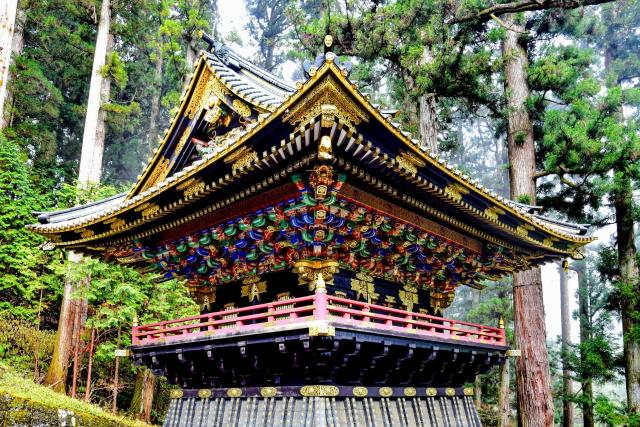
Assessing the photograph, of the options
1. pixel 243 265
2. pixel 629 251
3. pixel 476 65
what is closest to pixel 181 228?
pixel 243 265

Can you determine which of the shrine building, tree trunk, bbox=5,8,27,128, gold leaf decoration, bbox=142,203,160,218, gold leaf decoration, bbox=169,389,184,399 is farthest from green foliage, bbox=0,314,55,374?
gold leaf decoration, bbox=142,203,160,218

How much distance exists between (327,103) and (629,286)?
12.0m

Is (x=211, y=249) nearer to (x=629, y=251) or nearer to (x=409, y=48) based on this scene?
(x=409, y=48)

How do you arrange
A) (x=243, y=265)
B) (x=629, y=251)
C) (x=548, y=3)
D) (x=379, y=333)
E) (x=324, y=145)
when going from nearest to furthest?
1. (x=324, y=145)
2. (x=379, y=333)
3. (x=243, y=265)
4. (x=548, y=3)
5. (x=629, y=251)

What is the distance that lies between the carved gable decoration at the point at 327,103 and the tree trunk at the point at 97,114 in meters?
13.3

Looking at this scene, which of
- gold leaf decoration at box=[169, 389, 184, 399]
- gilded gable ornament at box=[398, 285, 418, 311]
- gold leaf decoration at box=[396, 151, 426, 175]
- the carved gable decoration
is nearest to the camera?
the carved gable decoration

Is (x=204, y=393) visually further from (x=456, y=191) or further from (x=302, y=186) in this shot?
(x=456, y=191)

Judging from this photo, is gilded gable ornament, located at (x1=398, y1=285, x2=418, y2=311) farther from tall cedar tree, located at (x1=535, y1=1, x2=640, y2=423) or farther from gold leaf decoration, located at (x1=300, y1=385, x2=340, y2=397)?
tall cedar tree, located at (x1=535, y1=1, x2=640, y2=423)

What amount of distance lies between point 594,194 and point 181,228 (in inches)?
444

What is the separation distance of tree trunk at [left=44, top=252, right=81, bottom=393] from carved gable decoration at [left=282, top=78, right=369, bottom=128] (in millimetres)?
12424

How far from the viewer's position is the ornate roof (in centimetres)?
668

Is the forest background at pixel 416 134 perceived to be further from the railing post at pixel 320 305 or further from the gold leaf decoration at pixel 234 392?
the railing post at pixel 320 305

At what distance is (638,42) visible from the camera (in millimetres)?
27906

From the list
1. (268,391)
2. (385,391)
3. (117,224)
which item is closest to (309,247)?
(268,391)
